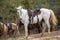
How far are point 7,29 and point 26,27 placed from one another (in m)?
0.81

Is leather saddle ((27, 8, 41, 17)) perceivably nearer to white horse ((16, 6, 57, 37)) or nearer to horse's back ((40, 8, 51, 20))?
white horse ((16, 6, 57, 37))

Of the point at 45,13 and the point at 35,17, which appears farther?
the point at 45,13

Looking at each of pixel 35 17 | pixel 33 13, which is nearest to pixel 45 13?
pixel 35 17

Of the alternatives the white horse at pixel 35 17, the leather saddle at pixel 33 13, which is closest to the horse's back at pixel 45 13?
the white horse at pixel 35 17

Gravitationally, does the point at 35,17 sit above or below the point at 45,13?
below

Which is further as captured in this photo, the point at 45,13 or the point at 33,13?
the point at 45,13

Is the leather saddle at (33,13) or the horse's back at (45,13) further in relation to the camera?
the horse's back at (45,13)

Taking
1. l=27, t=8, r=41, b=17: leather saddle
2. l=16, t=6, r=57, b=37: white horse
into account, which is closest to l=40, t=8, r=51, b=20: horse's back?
l=16, t=6, r=57, b=37: white horse

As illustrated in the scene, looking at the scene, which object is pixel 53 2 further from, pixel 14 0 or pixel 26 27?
pixel 14 0

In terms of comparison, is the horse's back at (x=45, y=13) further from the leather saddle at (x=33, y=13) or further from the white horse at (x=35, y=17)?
the leather saddle at (x=33, y=13)

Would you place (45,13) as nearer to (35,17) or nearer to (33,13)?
(35,17)

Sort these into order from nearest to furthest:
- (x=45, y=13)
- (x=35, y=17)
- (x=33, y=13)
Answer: (x=33, y=13), (x=35, y=17), (x=45, y=13)

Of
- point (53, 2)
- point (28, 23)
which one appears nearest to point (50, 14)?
point (28, 23)

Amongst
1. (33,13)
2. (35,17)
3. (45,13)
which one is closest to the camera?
(33,13)
